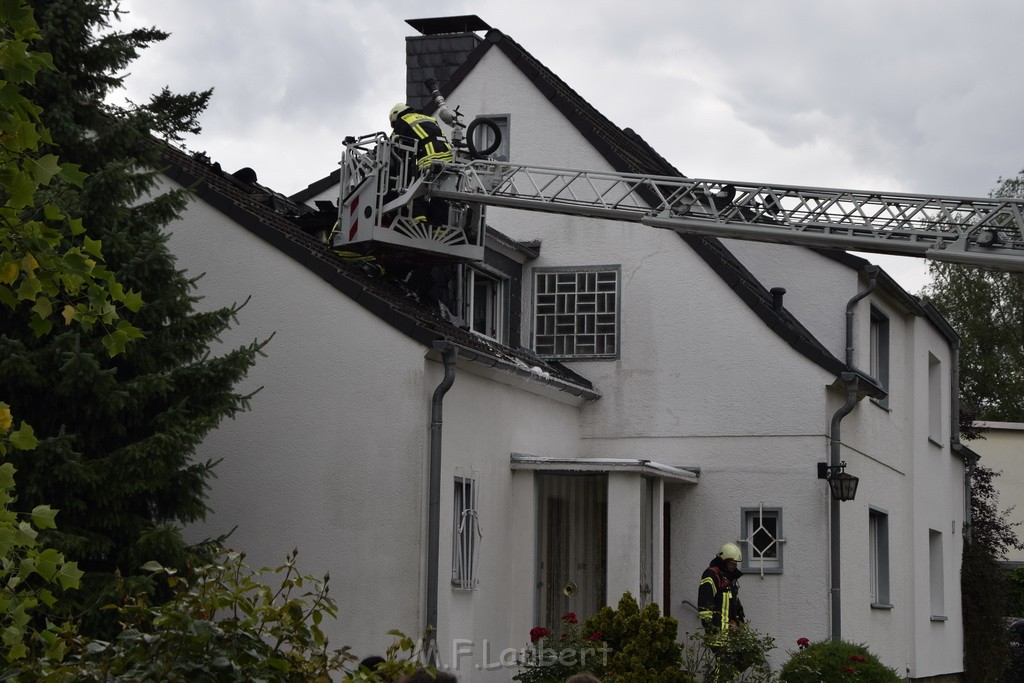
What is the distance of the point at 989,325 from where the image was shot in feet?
143

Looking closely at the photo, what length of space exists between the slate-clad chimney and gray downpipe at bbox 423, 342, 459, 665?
8653mm

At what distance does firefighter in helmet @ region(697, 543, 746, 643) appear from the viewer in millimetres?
14420

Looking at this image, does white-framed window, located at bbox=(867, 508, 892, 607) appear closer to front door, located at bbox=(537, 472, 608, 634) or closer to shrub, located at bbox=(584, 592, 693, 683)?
front door, located at bbox=(537, 472, 608, 634)

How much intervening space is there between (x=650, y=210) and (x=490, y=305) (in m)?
3.24

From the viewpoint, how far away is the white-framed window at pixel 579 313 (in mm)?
16953

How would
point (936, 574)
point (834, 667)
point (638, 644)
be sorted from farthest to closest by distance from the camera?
point (936, 574) → point (834, 667) → point (638, 644)

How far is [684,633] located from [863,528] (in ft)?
Answer: 9.69

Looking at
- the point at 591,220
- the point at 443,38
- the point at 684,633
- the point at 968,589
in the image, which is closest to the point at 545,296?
the point at 591,220

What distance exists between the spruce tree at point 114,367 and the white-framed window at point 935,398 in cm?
1359

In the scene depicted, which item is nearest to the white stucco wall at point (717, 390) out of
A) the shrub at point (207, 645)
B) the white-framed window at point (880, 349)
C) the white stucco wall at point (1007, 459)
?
the white-framed window at point (880, 349)

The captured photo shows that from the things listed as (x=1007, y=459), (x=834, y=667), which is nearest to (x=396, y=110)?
(x=834, y=667)

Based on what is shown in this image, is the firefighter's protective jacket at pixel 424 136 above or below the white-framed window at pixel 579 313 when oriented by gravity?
above

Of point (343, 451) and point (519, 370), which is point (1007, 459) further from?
point (343, 451)

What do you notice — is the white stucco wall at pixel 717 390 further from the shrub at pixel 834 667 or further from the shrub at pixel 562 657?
the shrub at pixel 562 657
